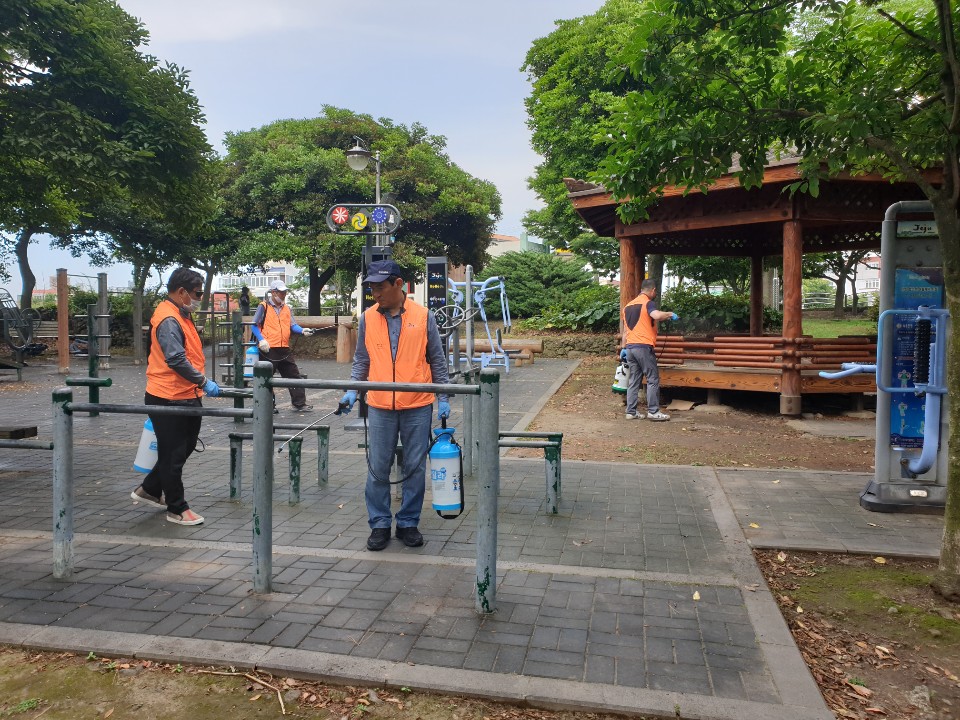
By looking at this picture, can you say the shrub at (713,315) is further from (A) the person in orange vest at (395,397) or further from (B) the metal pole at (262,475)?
(B) the metal pole at (262,475)

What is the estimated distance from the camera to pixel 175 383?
215 inches

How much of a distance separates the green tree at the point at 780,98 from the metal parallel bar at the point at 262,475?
2.71 metres

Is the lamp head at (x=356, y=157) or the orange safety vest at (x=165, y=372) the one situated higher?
the lamp head at (x=356, y=157)

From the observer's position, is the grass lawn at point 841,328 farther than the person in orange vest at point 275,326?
Yes

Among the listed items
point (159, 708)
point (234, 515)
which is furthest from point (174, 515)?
point (159, 708)

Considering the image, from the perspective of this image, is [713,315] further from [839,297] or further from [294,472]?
[839,297]

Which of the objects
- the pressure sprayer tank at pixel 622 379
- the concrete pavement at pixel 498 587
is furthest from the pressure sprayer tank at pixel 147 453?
the pressure sprayer tank at pixel 622 379

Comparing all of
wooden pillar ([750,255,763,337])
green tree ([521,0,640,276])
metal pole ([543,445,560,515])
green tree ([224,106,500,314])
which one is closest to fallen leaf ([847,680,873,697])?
metal pole ([543,445,560,515])

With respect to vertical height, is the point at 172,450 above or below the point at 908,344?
below

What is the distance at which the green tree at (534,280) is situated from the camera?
94.0 ft

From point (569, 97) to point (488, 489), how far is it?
20865 millimetres

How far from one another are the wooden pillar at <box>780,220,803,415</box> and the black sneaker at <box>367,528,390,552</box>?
294 inches

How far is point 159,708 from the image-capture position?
3.02 metres

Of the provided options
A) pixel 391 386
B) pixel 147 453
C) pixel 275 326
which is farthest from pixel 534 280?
pixel 391 386
